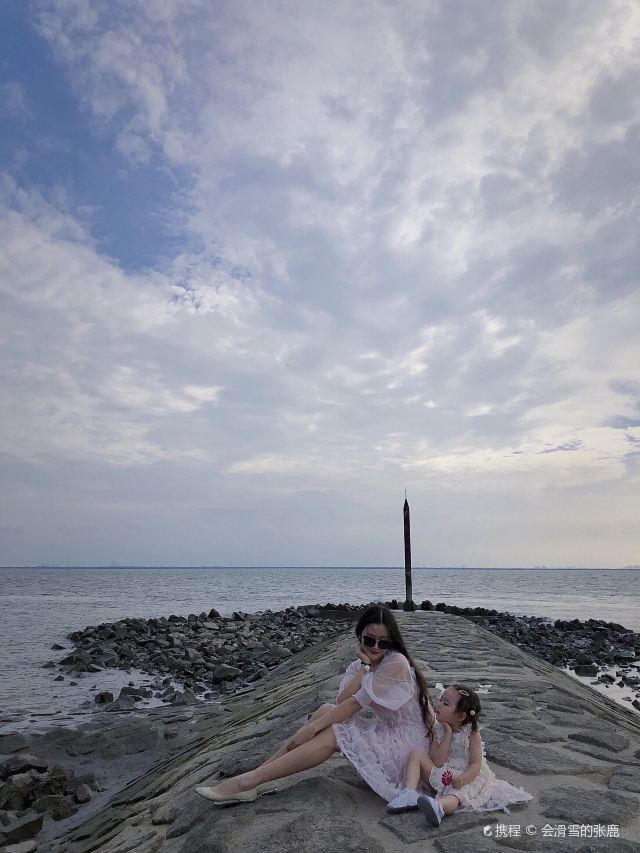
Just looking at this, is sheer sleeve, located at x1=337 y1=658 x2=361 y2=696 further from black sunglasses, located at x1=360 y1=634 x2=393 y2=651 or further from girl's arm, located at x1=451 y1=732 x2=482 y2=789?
girl's arm, located at x1=451 y1=732 x2=482 y2=789

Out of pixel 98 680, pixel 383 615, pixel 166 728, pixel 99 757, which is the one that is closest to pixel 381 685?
pixel 383 615

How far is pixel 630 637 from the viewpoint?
20234 mm

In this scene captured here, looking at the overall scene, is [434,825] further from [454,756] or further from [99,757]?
[99,757]

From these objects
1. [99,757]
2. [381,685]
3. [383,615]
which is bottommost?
[99,757]

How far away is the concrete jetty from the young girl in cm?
8

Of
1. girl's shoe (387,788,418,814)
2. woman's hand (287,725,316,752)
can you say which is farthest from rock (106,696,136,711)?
girl's shoe (387,788,418,814)

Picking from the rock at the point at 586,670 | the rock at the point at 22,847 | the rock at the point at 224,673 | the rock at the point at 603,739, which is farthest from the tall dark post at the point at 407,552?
the rock at the point at 22,847

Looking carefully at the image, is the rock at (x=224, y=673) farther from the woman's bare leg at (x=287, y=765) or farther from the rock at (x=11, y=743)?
the woman's bare leg at (x=287, y=765)

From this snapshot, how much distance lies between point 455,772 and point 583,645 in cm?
1667

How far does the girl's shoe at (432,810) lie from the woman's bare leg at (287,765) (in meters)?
0.70

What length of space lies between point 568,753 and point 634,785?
0.70 m

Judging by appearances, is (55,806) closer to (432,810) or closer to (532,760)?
(432,810)

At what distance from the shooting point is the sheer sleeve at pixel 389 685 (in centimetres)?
384

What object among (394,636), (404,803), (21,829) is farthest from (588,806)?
(21,829)
